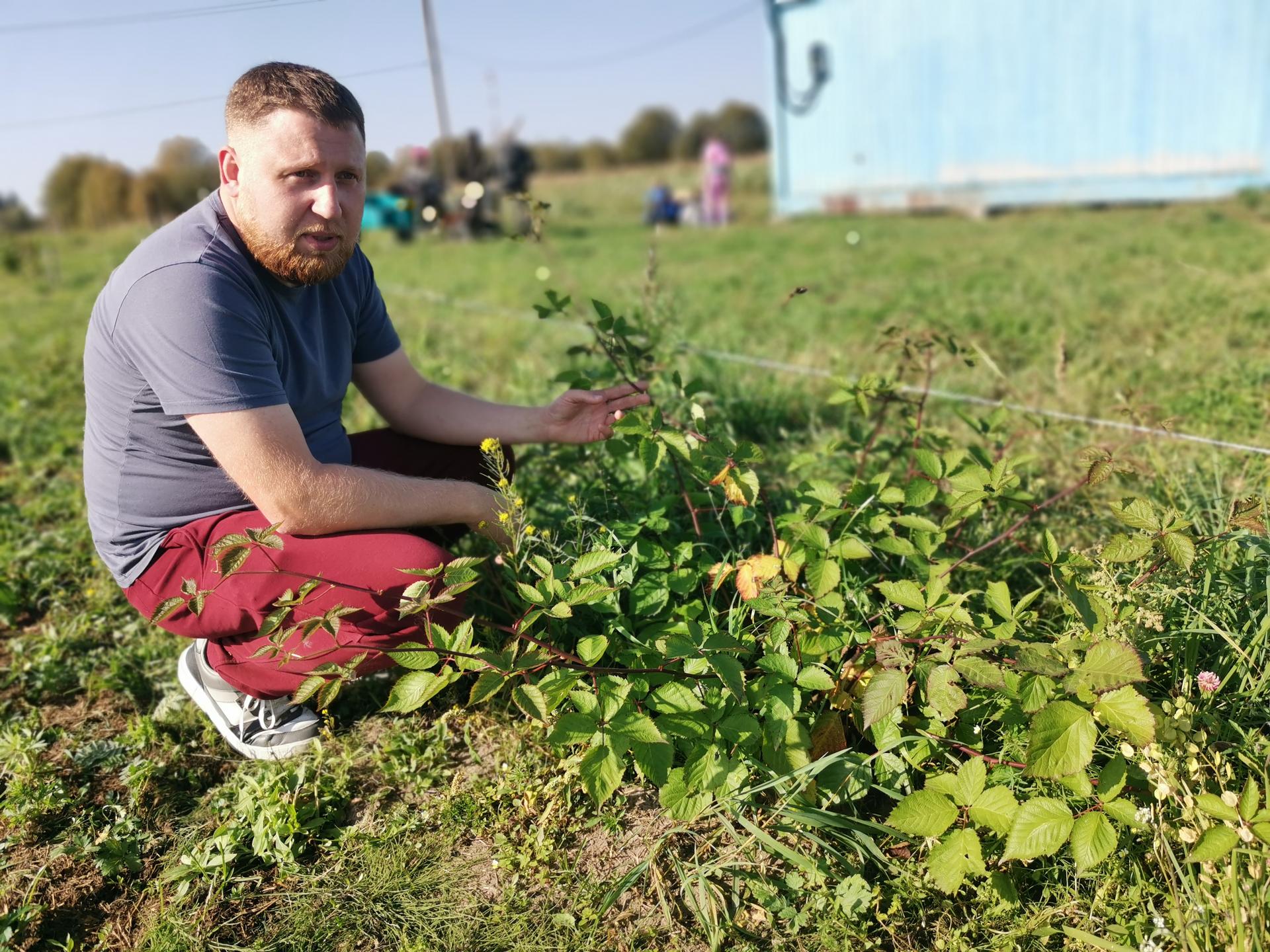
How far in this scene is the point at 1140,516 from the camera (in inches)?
60.9

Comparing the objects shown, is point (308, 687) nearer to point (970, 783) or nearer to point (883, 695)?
point (883, 695)

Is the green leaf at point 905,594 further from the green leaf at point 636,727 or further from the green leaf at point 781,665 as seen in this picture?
the green leaf at point 636,727

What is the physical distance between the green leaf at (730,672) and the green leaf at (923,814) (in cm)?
30

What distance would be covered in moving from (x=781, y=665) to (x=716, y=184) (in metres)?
12.6

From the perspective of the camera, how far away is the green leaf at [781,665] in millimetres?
1634

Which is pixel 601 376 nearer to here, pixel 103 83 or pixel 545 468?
pixel 545 468

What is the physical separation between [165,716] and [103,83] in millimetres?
1980

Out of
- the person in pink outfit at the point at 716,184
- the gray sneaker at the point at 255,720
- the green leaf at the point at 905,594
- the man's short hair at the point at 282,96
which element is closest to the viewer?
the green leaf at the point at 905,594

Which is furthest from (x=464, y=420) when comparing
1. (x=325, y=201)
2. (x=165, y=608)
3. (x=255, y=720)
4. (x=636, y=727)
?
(x=636, y=727)

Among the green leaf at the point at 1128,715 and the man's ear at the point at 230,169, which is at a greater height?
the man's ear at the point at 230,169

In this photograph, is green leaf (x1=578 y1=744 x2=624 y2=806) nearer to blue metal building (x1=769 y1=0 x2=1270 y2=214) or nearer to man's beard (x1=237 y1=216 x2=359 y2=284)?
man's beard (x1=237 y1=216 x2=359 y2=284)

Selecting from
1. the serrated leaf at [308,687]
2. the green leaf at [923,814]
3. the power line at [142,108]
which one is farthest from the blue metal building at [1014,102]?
the serrated leaf at [308,687]

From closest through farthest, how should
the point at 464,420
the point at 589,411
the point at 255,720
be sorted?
the point at 255,720
the point at 589,411
the point at 464,420

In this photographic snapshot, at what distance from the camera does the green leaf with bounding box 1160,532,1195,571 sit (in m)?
1.46
